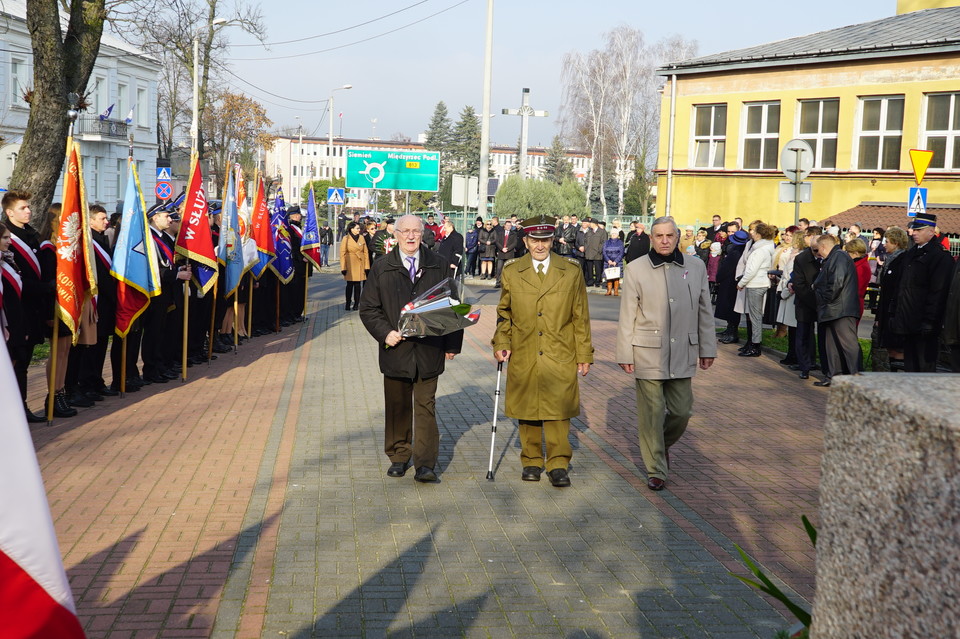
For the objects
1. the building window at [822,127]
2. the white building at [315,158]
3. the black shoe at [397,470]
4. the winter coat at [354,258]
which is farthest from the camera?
the white building at [315,158]

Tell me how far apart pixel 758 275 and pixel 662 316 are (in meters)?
8.04

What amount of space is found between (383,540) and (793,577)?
237cm

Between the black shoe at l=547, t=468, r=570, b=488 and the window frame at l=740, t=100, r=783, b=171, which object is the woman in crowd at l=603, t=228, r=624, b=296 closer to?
the window frame at l=740, t=100, r=783, b=171

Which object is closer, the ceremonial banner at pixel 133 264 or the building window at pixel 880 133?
the ceremonial banner at pixel 133 264

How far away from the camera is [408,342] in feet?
24.2

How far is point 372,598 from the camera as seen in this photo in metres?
5.08

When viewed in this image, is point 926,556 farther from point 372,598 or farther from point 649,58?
point 649,58

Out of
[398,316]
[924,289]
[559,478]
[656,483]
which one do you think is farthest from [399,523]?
[924,289]

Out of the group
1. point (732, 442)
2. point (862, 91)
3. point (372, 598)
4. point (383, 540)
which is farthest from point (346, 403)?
point (862, 91)

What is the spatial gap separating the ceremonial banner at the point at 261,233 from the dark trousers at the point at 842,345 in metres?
8.46

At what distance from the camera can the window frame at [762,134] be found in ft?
109

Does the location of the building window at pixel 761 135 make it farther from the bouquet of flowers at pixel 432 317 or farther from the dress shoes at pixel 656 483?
the bouquet of flowers at pixel 432 317

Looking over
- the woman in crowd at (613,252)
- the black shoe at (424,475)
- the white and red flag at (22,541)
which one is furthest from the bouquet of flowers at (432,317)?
the woman in crowd at (613,252)

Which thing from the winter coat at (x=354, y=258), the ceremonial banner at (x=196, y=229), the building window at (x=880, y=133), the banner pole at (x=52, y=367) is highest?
the building window at (x=880, y=133)
